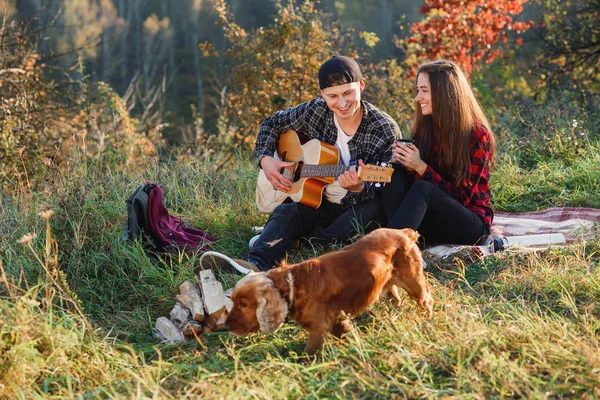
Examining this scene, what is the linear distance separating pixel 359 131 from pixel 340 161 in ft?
0.81

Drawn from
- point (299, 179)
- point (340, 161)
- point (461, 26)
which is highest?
point (461, 26)

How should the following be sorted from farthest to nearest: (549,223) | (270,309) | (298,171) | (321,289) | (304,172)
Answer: (549,223), (298,171), (304,172), (321,289), (270,309)

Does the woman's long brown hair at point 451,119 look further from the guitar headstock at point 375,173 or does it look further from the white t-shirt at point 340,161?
the white t-shirt at point 340,161

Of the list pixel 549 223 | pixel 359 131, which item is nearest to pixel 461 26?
pixel 549 223

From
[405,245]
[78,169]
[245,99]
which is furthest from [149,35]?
[405,245]

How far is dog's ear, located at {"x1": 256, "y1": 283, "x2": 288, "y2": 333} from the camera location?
2.75 meters

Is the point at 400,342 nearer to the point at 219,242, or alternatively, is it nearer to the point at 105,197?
the point at 219,242

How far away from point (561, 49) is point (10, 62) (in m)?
8.22

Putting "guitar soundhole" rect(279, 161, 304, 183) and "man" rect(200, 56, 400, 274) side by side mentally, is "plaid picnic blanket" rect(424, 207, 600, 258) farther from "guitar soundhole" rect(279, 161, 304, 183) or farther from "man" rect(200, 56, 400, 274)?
"guitar soundhole" rect(279, 161, 304, 183)

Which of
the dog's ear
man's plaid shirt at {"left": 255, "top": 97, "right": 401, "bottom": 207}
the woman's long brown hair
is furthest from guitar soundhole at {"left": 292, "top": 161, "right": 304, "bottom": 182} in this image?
the dog's ear

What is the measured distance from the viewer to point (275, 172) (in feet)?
15.4

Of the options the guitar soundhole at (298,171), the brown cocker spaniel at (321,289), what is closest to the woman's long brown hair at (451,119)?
the guitar soundhole at (298,171)

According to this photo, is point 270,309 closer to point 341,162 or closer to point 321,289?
point 321,289

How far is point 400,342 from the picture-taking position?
9.77ft
